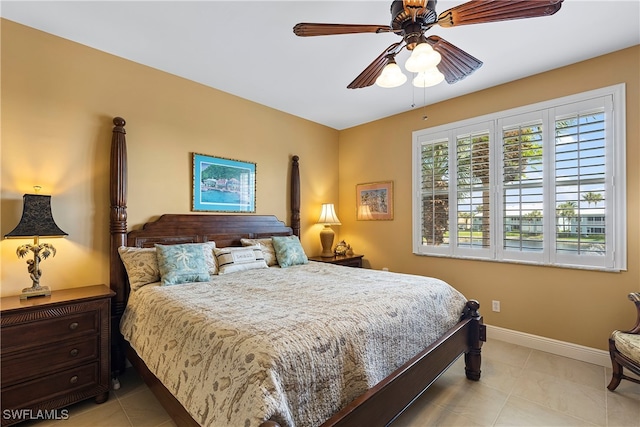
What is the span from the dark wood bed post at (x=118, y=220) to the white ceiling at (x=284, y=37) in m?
0.72

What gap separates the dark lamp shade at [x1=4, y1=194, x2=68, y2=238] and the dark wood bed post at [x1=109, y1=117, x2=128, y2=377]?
1.39 feet

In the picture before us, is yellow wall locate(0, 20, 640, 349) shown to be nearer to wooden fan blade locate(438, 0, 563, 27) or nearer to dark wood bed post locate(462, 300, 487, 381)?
dark wood bed post locate(462, 300, 487, 381)

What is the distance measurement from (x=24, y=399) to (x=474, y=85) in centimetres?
447

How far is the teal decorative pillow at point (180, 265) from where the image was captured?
2.36m

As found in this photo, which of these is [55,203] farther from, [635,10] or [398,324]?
[635,10]

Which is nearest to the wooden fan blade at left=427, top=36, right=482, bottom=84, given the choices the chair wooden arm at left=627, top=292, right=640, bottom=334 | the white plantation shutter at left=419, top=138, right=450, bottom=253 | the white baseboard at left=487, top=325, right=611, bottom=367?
the white plantation shutter at left=419, top=138, right=450, bottom=253

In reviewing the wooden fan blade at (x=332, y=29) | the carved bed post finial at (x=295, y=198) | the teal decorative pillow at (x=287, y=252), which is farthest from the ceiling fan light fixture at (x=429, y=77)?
the carved bed post finial at (x=295, y=198)

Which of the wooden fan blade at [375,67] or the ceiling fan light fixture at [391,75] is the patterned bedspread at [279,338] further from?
the wooden fan blade at [375,67]

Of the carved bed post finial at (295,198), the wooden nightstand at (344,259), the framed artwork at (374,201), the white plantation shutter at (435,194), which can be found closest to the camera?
the white plantation shutter at (435,194)

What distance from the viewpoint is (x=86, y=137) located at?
252 cm

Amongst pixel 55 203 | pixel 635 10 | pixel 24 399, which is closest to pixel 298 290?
pixel 24 399

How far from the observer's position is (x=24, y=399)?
186 centimetres

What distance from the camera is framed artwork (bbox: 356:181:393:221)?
13.6 feet

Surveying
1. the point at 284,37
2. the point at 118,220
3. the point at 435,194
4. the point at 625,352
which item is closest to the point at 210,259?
the point at 118,220
